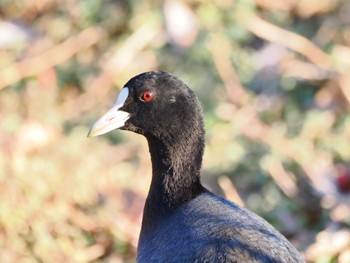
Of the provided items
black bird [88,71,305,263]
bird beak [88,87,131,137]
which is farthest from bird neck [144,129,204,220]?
bird beak [88,87,131,137]

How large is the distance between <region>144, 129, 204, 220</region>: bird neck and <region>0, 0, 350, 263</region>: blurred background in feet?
2.90

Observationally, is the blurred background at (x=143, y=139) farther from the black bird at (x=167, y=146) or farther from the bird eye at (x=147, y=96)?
the bird eye at (x=147, y=96)

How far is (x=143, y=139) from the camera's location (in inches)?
281

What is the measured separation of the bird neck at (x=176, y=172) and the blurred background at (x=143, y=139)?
883mm

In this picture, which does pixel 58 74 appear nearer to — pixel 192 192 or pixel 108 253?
pixel 108 253

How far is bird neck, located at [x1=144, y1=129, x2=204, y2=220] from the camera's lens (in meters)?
4.40

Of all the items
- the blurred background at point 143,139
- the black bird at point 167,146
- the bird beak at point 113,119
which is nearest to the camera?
the black bird at point 167,146

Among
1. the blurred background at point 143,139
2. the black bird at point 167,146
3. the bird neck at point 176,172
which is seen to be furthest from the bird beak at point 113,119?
the blurred background at point 143,139

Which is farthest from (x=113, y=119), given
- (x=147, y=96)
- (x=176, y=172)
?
(x=176, y=172)

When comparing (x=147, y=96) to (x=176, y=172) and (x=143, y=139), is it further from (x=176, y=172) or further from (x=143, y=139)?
(x=143, y=139)

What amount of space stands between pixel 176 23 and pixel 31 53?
4.04 ft

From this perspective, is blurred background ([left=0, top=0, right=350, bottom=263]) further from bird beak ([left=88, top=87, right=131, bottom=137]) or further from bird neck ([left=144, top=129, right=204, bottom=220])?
bird beak ([left=88, top=87, right=131, bottom=137])

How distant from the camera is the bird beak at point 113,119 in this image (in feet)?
14.2

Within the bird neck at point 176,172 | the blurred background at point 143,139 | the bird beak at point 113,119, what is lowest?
the bird neck at point 176,172
